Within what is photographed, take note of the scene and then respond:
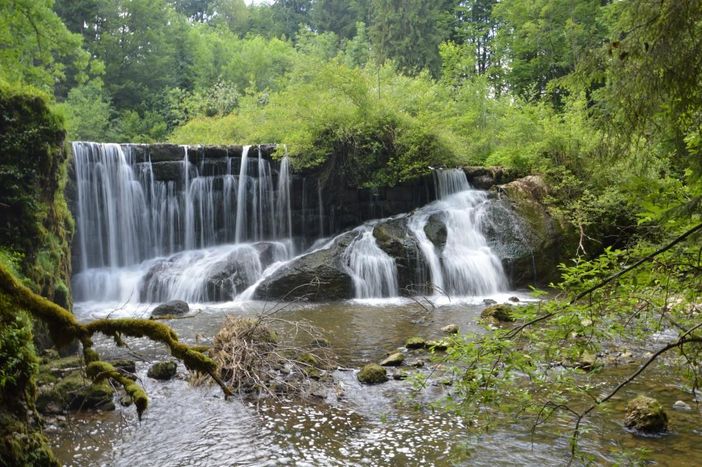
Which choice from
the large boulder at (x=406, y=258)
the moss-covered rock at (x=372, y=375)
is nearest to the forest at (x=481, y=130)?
the moss-covered rock at (x=372, y=375)

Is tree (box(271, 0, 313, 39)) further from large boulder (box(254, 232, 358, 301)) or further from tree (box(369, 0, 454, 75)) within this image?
large boulder (box(254, 232, 358, 301))

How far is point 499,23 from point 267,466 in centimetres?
3656

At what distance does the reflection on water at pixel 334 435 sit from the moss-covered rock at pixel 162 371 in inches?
4.6

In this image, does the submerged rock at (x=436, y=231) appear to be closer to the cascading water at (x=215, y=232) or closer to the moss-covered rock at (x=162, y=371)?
the cascading water at (x=215, y=232)

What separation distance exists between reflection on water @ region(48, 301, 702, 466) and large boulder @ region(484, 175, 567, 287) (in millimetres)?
7533

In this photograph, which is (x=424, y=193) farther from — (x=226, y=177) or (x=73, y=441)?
(x=73, y=441)

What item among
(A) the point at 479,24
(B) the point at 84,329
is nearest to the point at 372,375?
(B) the point at 84,329

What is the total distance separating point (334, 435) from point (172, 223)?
1295cm

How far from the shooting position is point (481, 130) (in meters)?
21.2

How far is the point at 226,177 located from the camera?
17.2 meters

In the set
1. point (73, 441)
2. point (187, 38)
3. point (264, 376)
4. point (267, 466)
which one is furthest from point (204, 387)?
point (187, 38)

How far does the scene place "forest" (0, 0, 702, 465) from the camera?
10.6 feet

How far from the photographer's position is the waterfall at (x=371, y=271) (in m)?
13.9

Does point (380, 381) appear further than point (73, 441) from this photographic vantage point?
Yes
